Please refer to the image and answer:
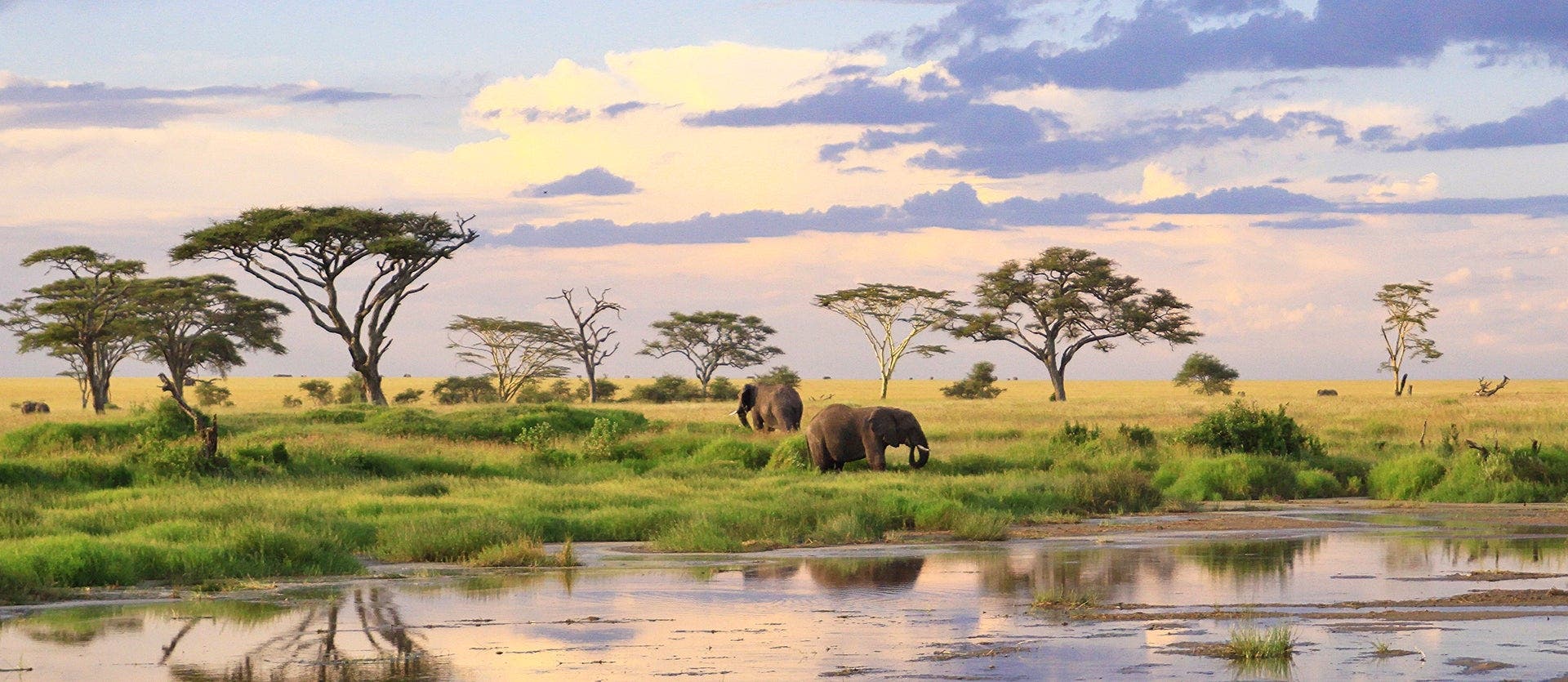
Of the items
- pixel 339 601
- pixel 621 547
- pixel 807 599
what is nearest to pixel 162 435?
pixel 621 547

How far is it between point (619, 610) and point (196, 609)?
3.43 m

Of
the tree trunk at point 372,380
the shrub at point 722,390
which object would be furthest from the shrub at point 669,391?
the tree trunk at point 372,380

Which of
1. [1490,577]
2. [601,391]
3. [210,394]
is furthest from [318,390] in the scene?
[1490,577]

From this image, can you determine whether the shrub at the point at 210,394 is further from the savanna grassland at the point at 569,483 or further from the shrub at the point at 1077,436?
the shrub at the point at 1077,436

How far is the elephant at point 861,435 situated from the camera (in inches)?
1115

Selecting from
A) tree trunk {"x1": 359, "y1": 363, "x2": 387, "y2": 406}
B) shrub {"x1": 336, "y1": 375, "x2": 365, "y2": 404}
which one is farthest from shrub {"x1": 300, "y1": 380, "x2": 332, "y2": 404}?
tree trunk {"x1": 359, "y1": 363, "x2": 387, "y2": 406}

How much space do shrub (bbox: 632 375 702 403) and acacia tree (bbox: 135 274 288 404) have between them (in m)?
19.7

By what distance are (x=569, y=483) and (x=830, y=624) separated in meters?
14.9

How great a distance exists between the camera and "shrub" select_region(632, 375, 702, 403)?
82.4 m

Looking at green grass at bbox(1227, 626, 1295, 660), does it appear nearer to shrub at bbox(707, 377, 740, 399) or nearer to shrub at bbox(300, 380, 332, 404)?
shrub at bbox(707, 377, 740, 399)

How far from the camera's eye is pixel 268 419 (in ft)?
139

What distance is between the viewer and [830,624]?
41.4 ft

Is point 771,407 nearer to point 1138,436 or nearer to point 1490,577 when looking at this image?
point 1138,436

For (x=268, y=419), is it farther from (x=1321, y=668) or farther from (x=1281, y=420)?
(x=1321, y=668)
